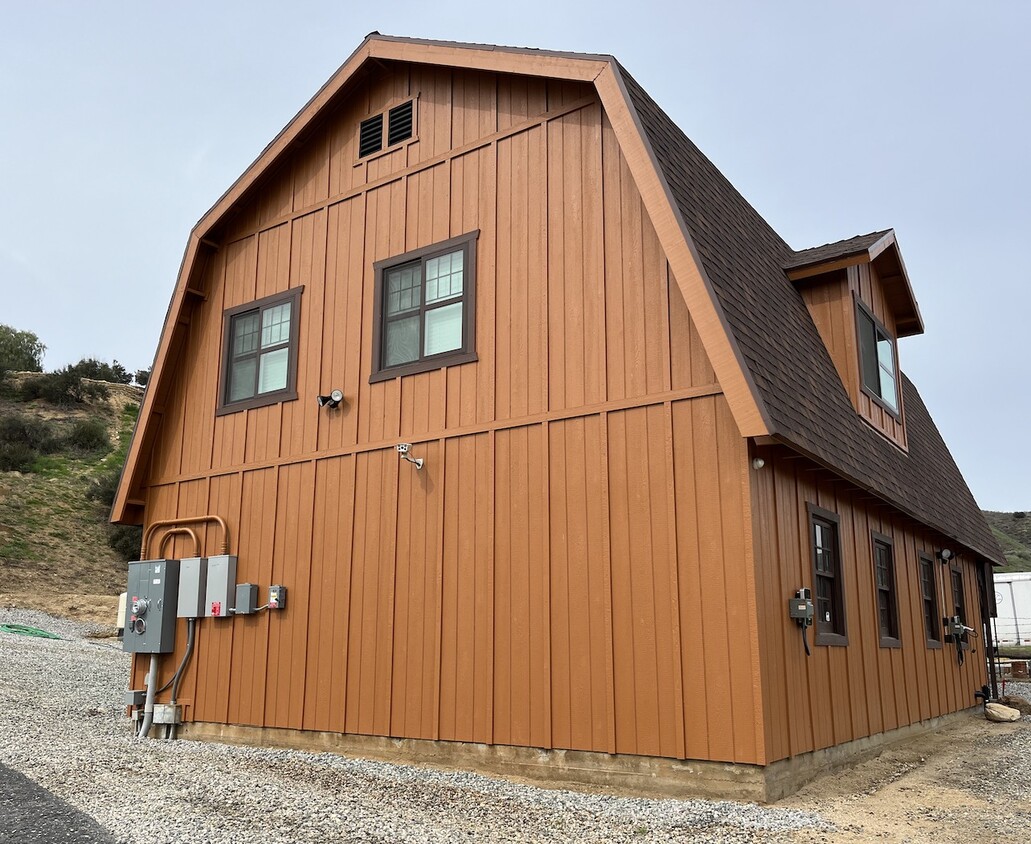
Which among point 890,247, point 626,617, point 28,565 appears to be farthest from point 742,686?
point 28,565

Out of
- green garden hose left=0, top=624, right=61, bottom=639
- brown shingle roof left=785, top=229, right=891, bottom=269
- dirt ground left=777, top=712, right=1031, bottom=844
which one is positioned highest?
brown shingle roof left=785, top=229, right=891, bottom=269

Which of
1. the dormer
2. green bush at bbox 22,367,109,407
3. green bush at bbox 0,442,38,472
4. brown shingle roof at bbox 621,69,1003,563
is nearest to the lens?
brown shingle roof at bbox 621,69,1003,563

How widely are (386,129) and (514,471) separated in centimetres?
441

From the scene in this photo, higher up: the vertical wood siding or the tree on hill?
the tree on hill

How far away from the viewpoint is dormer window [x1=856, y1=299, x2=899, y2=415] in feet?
31.9

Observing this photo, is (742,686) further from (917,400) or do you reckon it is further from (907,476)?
(917,400)

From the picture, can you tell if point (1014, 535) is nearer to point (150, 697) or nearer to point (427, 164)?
point (427, 164)

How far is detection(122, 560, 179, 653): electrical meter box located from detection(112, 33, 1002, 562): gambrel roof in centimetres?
113

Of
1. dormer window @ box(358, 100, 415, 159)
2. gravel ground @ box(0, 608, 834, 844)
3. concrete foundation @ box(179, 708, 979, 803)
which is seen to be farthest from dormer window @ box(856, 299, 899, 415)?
gravel ground @ box(0, 608, 834, 844)

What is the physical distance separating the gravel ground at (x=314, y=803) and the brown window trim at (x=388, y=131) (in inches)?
249

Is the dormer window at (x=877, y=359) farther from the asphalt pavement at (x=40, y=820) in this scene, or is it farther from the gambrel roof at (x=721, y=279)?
the asphalt pavement at (x=40, y=820)

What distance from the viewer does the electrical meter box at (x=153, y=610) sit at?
1009cm

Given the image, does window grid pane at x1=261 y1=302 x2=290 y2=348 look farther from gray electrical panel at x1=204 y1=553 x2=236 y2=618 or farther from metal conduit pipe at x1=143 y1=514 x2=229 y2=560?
gray electrical panel at x1=204 y1=553 x2=236 y2=618

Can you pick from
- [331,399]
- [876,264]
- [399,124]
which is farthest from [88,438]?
[876,264]
